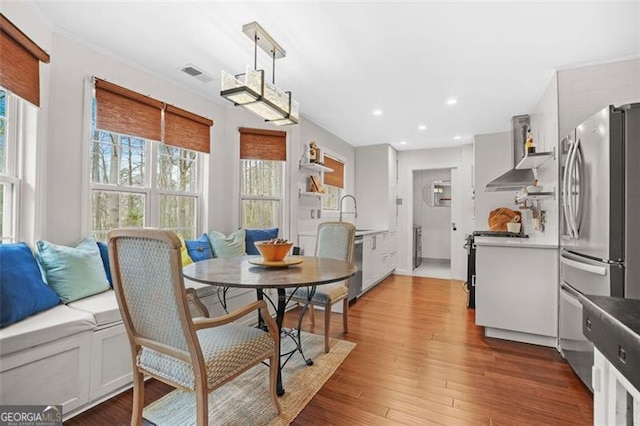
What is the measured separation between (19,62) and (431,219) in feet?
24.5

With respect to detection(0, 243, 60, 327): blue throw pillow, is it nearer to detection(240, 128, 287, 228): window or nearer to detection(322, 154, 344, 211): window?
detection(240, 128, 287, 228): window

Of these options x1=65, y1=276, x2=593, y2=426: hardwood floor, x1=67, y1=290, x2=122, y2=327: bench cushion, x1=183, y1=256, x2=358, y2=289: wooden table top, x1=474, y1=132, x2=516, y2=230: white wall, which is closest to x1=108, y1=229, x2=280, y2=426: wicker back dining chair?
x1=183, y1=256, x2=358, y2=289: wooden table top

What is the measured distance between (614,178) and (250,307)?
7.14ft

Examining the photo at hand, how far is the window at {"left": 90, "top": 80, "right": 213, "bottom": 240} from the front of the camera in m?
2.50

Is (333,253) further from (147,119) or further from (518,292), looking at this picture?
(147,119)

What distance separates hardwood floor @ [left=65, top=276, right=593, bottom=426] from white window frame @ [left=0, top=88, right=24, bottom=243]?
50.3 inches

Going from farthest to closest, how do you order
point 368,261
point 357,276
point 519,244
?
1. point 368,261
2. point 357,276
3. point 519,244

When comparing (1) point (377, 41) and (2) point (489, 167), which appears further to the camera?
(2) point (489, 167)

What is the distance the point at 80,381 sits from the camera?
5.69 ft

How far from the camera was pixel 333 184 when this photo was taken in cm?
506

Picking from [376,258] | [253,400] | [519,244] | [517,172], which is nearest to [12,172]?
[253,400]

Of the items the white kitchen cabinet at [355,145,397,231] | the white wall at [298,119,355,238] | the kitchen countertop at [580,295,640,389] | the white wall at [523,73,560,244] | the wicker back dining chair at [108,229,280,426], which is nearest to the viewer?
the kitchen countertop at [580,295,640,389]

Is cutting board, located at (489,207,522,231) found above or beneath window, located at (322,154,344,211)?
beneath

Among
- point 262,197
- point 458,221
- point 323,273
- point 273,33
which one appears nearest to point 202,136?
point 262,197
